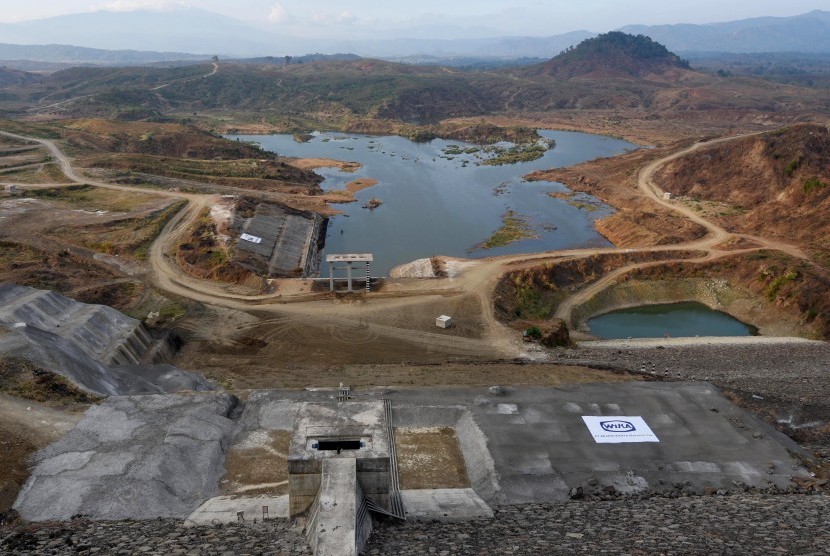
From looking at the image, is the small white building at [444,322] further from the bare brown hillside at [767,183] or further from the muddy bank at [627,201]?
the bare brown hillside at [767,183]

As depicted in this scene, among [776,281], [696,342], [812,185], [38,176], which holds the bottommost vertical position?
[696,342]

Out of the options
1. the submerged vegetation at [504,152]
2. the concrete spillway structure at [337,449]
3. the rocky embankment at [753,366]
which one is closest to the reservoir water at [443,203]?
the submerged vegetation at [504,152]

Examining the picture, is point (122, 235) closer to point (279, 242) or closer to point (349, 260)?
point (279, 242)

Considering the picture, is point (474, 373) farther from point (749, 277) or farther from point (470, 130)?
point (470, 130)

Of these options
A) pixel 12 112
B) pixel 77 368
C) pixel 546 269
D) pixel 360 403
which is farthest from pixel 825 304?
pixel 12 112

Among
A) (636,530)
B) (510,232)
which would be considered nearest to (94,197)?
(510,232)

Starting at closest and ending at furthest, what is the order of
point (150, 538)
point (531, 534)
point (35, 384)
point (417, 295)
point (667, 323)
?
point (150, 538) → point (531, 534) → point (35, 384) → point (417, 295) → point (667, 323)
